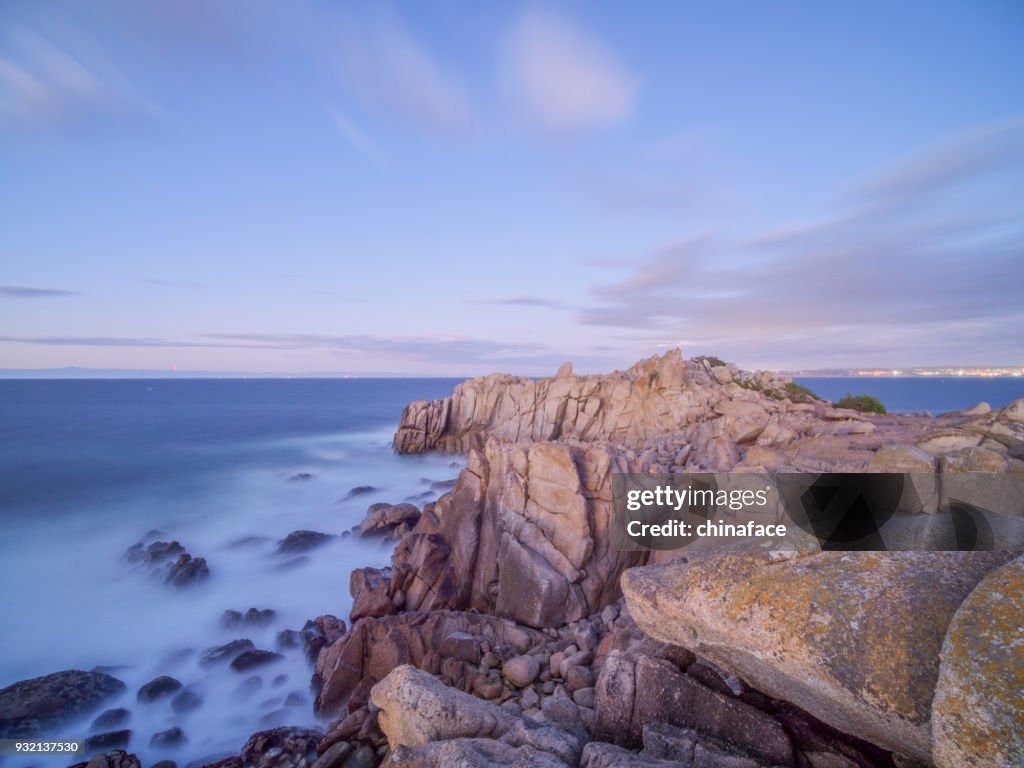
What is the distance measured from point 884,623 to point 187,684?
62.0 ft

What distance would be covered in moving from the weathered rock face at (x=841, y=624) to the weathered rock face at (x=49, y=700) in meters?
17.3

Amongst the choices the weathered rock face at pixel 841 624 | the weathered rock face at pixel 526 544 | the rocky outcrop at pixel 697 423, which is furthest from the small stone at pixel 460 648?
the rocky outcrop at pixel 697 423

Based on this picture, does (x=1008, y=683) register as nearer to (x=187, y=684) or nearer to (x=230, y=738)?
(x=230, y=738)

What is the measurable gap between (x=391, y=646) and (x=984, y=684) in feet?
41.3

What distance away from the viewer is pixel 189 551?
26.2 meters

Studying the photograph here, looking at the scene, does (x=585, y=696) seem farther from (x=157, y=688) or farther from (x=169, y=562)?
(x=169, y=562)

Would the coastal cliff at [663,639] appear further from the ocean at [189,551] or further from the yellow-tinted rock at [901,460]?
the ocean at [189,551]

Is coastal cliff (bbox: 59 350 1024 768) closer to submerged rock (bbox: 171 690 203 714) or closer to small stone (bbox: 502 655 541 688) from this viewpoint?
small stone (bbox: 502 655 541 688)

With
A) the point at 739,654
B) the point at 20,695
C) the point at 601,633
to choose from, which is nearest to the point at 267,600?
the point at 20,695

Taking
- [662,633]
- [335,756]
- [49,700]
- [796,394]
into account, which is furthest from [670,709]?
[796,394]

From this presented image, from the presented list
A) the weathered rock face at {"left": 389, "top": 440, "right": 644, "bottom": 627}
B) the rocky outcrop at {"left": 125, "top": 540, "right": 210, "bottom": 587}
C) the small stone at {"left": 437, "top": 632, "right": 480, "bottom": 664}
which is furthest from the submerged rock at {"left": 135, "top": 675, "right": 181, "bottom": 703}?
the small stone at {"left": 437, "top": 632, "right": 480, "bottom": 664}

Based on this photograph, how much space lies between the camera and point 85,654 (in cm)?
1791

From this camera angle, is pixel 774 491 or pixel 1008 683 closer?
pixel 1008 683

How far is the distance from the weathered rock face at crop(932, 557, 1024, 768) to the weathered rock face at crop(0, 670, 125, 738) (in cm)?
1963
